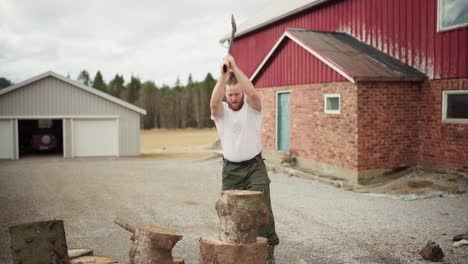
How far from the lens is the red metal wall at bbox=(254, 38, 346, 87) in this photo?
41.8 ft

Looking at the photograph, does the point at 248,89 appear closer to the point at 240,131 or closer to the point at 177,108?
the point at 240,131

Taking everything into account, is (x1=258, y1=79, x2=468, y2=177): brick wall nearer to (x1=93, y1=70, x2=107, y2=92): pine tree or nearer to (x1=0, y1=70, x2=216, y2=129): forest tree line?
(x1=0, y1=70, x2=216, y2=129): forest tree line

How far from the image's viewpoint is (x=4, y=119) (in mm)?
21359

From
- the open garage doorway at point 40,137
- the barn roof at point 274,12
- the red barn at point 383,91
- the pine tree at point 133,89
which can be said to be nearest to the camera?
the red barn at point 383,91

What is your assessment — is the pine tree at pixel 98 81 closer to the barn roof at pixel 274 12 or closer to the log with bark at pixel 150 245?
the barn roof at pixel 274 12

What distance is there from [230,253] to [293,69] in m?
11.3

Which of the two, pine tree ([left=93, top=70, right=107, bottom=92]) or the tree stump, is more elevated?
pine tree ([left=93, top=70, right=107, bottom=92])

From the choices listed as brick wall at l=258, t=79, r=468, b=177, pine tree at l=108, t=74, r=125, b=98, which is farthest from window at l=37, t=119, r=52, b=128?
pine tree at l=108, t=74, r=125, b=98

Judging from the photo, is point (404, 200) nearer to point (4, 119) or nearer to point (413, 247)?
point (413, 247)

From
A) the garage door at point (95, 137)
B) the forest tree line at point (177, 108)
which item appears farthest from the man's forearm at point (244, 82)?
the forest tree line at point (177, 108)

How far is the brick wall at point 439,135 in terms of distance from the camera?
1064 cm

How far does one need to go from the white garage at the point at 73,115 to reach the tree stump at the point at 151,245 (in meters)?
19.6

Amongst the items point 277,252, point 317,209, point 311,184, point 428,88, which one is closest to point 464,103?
point 428,88

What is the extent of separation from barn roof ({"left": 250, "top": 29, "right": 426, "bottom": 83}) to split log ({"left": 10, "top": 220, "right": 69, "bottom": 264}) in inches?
345
